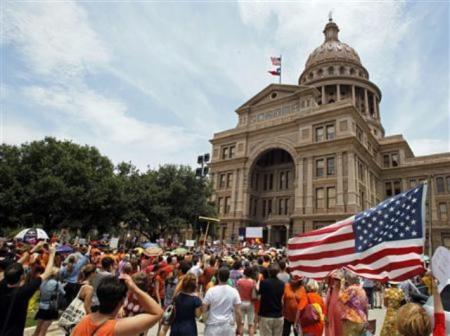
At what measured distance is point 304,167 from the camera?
40.0m

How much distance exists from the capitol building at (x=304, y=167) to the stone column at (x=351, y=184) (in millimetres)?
106

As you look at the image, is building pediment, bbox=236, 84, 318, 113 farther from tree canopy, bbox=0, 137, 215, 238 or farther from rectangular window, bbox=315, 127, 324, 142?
tree canopy, bbox=0, 137, 215, 238

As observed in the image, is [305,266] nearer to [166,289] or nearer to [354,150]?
[166,289]

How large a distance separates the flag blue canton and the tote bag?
218 inches

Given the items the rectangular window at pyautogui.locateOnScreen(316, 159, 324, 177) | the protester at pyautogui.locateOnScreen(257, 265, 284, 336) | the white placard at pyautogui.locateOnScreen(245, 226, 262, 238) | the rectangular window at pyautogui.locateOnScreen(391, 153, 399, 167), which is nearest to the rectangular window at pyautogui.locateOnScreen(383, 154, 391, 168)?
the rectangular window at pyautogui.locateOnScreen(391, 153, 399, 167)

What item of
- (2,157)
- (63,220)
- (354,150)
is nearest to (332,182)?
(354,150)

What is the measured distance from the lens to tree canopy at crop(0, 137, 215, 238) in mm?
26484

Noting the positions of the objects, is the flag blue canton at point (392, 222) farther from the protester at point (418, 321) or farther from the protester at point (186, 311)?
the protester at point (186, 311)

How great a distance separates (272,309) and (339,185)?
3238 cm

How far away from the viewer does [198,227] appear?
3853cm

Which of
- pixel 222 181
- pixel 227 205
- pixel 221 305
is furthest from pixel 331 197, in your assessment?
pixel 221 305

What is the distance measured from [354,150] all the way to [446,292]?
3421 cm

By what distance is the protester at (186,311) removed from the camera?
4680mm

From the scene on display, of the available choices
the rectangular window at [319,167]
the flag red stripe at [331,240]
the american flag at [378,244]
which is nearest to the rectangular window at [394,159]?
the rectangular window at [319,167]
